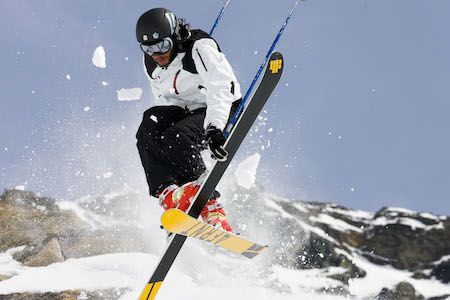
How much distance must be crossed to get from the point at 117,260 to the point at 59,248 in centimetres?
239

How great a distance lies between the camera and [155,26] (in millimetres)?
5047

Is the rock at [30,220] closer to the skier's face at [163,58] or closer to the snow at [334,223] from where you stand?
the skier's face at [163,58]

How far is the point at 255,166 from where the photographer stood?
25.8ft

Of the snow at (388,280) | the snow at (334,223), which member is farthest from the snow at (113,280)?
the snow at (334,223)

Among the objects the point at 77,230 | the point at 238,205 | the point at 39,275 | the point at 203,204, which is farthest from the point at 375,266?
the point at 203,204

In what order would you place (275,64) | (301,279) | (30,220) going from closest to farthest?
(275,64) → (30,220) → (301,279)

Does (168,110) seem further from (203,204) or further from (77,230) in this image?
(77,230)

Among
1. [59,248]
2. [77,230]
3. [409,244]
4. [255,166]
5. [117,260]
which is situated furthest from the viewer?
[409,244]

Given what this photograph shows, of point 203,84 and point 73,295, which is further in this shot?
point 73,295

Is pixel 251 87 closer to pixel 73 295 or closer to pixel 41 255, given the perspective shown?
pixel 73 295

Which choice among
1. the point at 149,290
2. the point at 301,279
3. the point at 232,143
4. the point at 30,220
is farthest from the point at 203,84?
the point at 301,279

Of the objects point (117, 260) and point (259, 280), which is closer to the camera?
point (117, 260)

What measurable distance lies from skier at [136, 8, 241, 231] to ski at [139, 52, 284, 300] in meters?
0.12

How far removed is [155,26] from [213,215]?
1762 millimetres
